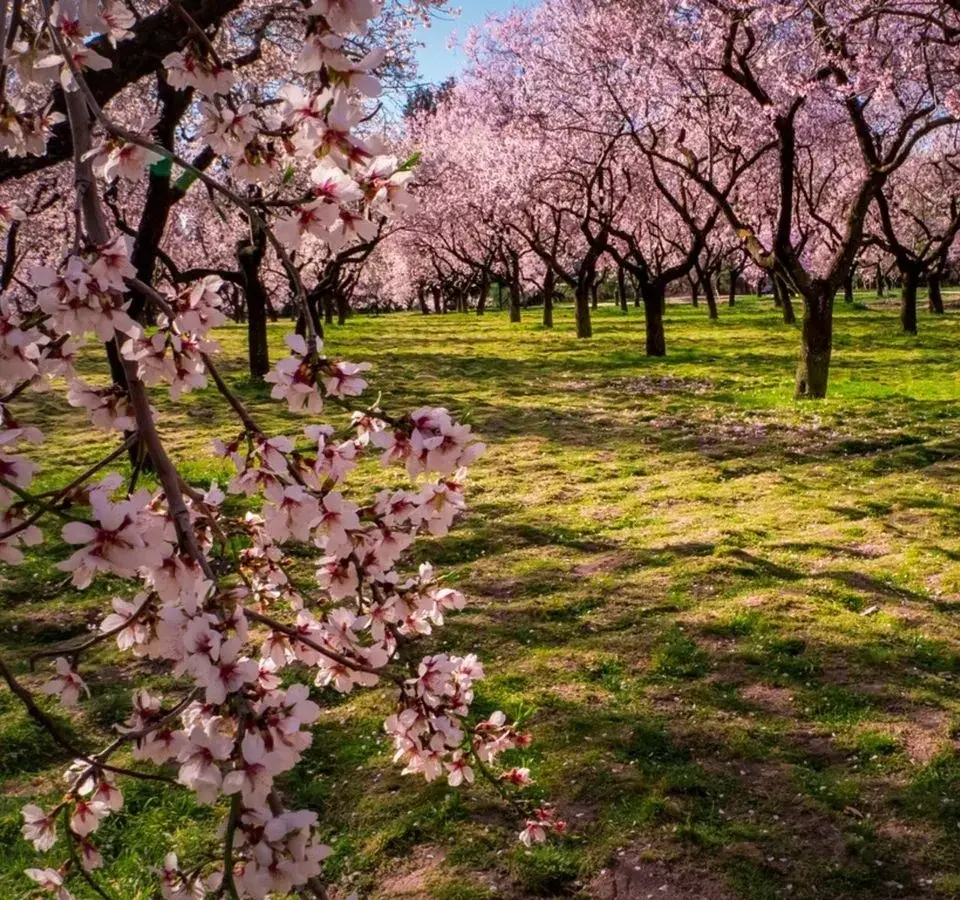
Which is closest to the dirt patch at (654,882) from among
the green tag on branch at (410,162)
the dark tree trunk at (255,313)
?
the green tag on branch at (410,162)

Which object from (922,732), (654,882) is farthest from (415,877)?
(922,732)

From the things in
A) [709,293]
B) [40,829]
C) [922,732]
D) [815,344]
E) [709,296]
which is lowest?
[922,732]

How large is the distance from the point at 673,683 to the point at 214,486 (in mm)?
4494

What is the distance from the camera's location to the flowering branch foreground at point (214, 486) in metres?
1.98

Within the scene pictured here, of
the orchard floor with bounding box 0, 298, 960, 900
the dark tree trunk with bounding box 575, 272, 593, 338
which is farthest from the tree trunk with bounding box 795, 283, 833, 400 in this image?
the dark tree trunk with bounding box 575, 272, 593, 338

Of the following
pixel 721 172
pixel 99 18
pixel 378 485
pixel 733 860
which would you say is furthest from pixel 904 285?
pixel 99 18

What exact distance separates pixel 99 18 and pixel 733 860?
441cm

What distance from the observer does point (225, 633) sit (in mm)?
2088

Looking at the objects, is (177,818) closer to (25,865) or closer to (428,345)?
(25,865)

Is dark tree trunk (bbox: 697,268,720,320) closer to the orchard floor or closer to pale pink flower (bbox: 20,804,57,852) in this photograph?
the orchard floor

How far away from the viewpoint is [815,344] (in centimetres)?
1574

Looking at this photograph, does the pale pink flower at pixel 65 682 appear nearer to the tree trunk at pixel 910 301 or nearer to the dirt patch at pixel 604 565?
the dirt patch at pixel 604 565

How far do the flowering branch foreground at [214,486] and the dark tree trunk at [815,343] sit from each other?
1411 cm

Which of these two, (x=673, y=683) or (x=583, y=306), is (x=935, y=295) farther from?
(x=673, y=683)
